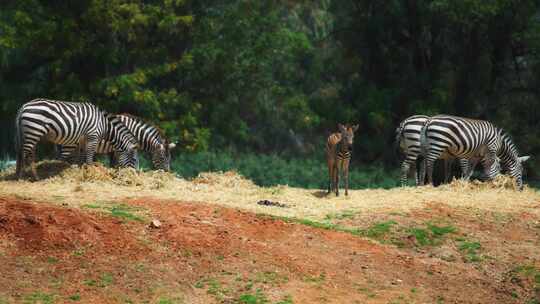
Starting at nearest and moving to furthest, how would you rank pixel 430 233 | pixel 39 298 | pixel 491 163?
pixel 39 298, pixel 430 233, pixel 491 163

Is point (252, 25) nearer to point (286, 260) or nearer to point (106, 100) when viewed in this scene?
point (106, 100)

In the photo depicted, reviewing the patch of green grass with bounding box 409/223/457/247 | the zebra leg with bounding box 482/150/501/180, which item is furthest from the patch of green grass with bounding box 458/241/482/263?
the zebra leg with bounding box 482/150/501/180

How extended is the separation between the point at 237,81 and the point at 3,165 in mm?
10129

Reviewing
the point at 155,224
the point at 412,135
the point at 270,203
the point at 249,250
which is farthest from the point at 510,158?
the point at 155,224

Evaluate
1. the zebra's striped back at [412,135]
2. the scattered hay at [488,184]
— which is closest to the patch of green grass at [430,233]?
the scattered hay at [488,184]

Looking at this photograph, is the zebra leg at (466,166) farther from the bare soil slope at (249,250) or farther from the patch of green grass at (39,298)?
the patch of green grass at (39,298)

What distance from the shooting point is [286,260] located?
12.9m

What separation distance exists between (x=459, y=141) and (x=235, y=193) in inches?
224

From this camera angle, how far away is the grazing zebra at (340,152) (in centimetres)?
1831

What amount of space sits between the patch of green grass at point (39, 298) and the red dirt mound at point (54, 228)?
1297 mm

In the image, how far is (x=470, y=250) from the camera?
1436cm

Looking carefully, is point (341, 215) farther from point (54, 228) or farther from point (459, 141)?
point (459, 141)

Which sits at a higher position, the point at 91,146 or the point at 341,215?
the point at 91,146

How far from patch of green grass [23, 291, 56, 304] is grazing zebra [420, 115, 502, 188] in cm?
1062
